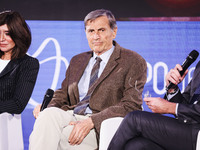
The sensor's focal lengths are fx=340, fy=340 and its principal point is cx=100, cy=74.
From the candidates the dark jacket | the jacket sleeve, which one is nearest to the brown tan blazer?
the jacket sleeve

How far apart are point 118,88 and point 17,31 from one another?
1062 mm

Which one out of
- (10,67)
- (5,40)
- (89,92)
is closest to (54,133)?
(89,92)

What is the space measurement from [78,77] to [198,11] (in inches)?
71.9

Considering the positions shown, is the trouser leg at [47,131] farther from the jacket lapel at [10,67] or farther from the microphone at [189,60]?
the microphone at [189,60]

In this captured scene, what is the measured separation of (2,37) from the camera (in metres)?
3.06

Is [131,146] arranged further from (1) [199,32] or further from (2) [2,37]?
(1) [199,32]

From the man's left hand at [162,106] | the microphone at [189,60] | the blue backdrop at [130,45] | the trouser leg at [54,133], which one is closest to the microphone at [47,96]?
the trouser leg at [54,133]

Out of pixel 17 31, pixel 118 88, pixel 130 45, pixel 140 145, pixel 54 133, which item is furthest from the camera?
pixel 130 45

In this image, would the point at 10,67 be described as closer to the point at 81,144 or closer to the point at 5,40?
the point at 5,40

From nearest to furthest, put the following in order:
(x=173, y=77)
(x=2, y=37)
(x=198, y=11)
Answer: (x=173, y=77) < (x=2, y=37) < (x=198, y=11)

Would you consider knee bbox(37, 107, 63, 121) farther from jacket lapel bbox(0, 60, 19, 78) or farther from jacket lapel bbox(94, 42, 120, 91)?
jacket lapel bbox(0, 60, 19, 78)

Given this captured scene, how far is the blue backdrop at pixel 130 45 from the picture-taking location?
404cm

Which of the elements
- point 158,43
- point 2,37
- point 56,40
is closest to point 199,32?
point 158,43

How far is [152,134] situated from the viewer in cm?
225
